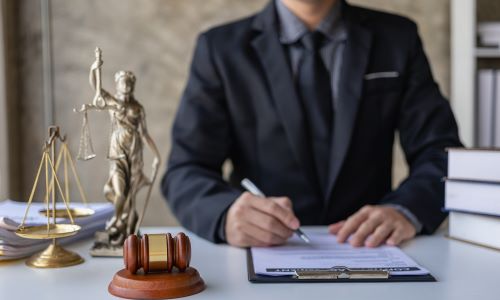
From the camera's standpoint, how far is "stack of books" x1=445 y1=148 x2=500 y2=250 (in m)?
0.98

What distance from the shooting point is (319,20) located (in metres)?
1.60

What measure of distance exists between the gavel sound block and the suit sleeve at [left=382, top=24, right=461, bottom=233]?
22.3 inches

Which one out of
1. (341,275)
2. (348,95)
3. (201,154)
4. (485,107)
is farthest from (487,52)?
(341,275)

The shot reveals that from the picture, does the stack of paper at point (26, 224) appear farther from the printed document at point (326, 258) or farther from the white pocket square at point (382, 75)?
the white pocket square at point (382, 75)

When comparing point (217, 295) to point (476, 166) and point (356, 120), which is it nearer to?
point (476, 166)

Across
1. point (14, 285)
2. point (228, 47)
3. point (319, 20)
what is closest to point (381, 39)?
point (319, 20)

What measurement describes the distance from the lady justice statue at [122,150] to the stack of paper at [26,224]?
10cm

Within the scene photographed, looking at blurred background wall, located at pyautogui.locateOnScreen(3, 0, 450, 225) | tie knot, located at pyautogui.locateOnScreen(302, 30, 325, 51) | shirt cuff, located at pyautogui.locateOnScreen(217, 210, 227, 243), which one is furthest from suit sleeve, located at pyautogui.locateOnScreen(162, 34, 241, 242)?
blurred background wall, located at pyautogui.locateOnScreen(3, 0, 450, 225)

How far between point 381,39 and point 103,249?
38.8 inches

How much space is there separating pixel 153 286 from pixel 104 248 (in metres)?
0.25

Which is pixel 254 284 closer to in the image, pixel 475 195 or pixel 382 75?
pixel 475 195

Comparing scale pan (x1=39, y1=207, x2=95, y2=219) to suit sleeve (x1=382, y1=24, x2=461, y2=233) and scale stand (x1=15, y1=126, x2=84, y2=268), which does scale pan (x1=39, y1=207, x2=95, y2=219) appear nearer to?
scale stand (x1=15, y1=126, x2=84, y2=268)

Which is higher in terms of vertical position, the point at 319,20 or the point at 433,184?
the point at 319,20

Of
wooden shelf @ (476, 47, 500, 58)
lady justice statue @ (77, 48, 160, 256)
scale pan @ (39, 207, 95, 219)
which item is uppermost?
wooden shelf @ (476, 47, 500, 58)
